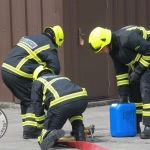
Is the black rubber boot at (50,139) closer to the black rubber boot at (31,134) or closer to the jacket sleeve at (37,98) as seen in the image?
the jacket sleeve at (37,98)

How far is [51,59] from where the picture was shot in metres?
8.17

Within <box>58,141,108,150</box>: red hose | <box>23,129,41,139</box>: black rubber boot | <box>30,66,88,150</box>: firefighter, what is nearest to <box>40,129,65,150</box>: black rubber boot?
<box>30,66,88,150</box>: firefighter

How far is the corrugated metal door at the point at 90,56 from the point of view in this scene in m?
11.8

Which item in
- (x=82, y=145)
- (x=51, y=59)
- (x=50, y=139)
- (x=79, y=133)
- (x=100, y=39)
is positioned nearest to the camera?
(x=50, y=139)

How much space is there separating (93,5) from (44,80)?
4829 millimetres

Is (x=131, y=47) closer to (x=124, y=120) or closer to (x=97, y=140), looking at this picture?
(x=124, y=120)

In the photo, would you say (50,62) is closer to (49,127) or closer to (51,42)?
(51,42)

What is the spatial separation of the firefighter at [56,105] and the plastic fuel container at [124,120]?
2.46 feet

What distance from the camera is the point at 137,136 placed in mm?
8094

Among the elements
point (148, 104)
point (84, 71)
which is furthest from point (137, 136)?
point (84, 71)

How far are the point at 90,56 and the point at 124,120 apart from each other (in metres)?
4.09

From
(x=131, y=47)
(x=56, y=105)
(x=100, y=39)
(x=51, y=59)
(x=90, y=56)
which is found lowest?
(x=56, y=105)

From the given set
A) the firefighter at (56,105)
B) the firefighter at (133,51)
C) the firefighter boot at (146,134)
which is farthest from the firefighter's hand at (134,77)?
the firefighter at (56,105)

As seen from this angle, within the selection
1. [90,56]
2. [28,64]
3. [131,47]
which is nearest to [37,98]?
[28,64]
